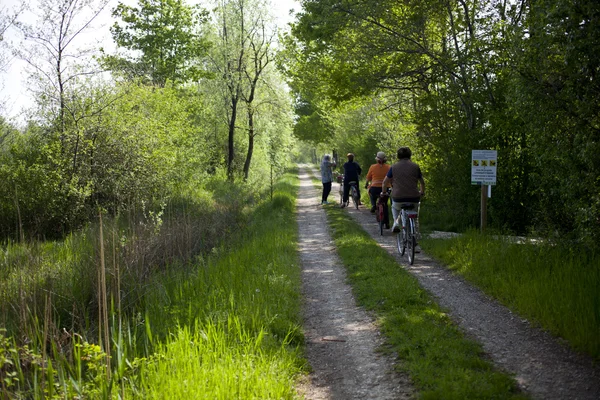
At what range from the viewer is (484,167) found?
10.6m

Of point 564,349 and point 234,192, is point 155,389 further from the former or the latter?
point 234,192

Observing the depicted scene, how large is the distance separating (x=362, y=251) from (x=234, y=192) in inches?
658

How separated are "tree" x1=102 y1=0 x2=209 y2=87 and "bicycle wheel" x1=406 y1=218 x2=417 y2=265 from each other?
83.9 ft

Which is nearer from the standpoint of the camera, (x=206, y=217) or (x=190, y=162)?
(x=206, y=217)

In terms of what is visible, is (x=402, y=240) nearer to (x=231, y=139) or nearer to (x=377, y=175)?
(x=377, y=175)

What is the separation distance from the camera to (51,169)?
567 inches

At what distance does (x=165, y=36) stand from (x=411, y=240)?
2775 centimetres

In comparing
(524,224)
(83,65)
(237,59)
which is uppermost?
(237,59)

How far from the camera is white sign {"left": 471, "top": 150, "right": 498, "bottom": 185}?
1056cm

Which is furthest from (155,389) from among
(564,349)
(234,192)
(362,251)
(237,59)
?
(237,59)

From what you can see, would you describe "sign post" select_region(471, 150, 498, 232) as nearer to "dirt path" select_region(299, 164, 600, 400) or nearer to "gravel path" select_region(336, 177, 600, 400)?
"dirt path" select_region(299, 164, 600, 400)

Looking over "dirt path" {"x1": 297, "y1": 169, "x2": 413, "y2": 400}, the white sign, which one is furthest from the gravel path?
the white sign

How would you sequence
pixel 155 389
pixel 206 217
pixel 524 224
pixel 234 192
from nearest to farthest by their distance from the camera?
pixel 155 389 < pixel 524 224 < pixel 206 217 < pixel 234 192

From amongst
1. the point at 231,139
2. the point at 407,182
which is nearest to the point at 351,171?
the point at 407,182
